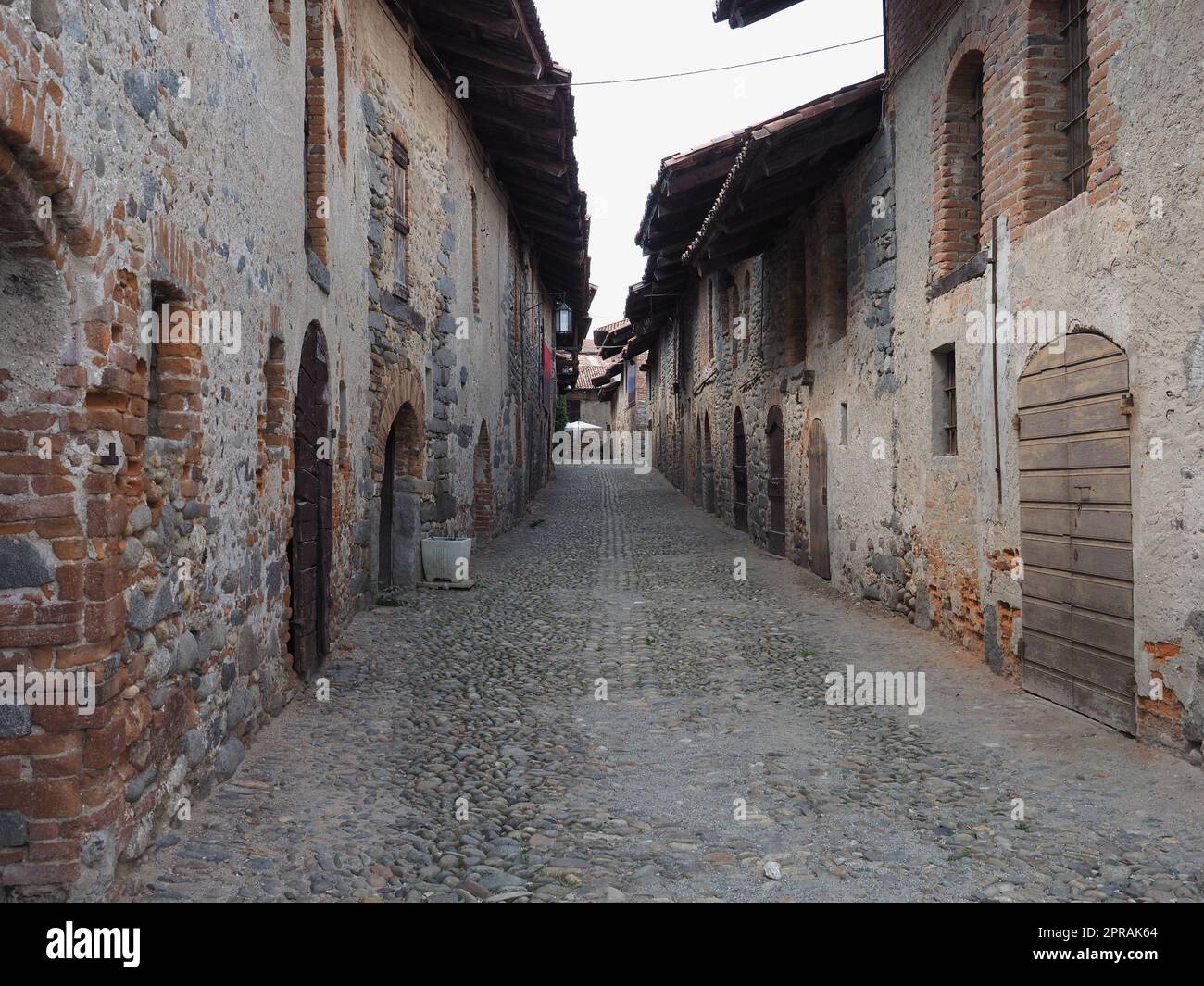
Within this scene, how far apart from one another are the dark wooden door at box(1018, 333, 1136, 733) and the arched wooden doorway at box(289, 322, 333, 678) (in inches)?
176

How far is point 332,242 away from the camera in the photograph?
6656 millimetres

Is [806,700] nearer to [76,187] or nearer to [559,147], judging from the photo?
[76,187]

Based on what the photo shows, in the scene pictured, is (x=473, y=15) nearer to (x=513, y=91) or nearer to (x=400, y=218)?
(x=513, y=91)

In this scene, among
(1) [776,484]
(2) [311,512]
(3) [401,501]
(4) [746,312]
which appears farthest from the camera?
(4) [746,312]

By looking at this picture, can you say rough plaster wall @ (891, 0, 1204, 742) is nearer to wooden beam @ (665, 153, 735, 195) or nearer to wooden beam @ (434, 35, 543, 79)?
wooden beam @ (665, 153, 735, 195)

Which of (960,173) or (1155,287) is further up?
(960,173)

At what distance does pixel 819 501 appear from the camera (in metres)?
10.6

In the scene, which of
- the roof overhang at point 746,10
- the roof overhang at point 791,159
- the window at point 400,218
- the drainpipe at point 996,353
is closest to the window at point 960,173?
the drainpipe at point 996,353

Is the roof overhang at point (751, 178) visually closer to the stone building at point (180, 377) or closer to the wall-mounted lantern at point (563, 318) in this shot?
the stone building at point (180, 377)

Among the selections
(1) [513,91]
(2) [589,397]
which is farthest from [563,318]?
(2) [589,397]

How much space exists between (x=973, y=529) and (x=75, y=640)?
571 cm

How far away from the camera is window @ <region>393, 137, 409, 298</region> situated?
8883mm

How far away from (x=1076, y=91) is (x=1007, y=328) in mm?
1492

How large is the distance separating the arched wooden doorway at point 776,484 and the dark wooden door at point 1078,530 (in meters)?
6.38
